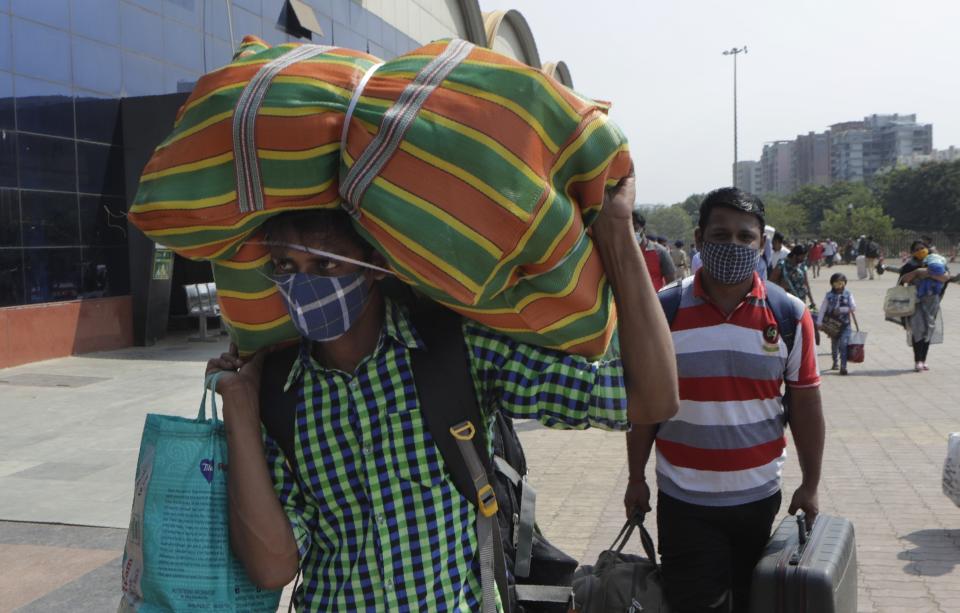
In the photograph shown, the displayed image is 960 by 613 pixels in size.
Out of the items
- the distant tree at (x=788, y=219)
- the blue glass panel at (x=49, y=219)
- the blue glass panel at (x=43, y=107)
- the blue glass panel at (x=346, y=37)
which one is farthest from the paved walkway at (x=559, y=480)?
the distant tree at (x=788, y=219)

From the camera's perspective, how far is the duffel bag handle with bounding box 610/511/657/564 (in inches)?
114

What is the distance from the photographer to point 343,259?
5.68 ft

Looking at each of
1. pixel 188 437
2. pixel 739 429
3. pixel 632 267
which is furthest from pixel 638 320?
pixel 739 429

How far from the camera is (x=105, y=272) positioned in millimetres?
14953

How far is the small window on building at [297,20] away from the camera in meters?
19.9

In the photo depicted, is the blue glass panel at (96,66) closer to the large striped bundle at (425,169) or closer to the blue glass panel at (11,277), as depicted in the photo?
the blue glass panel at (11,277)

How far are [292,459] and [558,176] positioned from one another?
0.73 metres

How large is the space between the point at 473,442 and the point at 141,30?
15698 millimetres

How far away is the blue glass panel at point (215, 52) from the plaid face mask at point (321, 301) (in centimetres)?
1677

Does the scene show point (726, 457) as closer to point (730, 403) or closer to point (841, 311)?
point (730, 403)

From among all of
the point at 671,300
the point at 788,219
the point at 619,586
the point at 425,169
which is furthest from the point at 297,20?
the point at 788,219

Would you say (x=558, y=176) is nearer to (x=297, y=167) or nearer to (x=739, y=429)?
(x=297, y=167)

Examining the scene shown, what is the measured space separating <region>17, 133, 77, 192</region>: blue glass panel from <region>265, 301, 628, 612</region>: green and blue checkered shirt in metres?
13.2

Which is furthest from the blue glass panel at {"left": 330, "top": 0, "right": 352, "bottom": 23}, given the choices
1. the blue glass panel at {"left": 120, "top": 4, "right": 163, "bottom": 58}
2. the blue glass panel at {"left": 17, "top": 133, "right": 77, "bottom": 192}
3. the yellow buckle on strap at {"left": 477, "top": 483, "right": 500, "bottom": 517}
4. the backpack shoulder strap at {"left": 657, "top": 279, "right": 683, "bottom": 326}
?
the yellow buckle on strap at {"left": 477, "top": 483, "right": 500, "bottom": 517}
